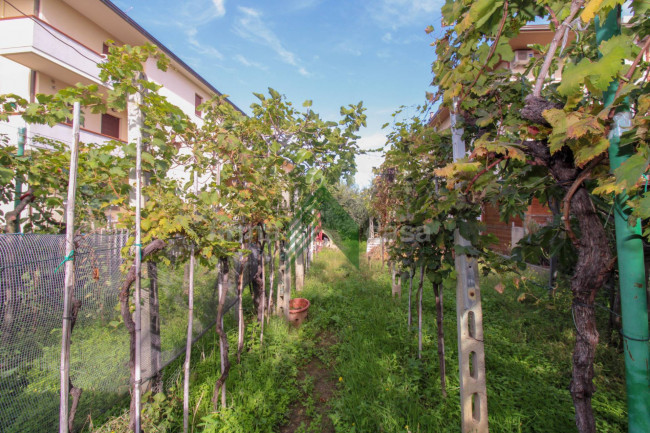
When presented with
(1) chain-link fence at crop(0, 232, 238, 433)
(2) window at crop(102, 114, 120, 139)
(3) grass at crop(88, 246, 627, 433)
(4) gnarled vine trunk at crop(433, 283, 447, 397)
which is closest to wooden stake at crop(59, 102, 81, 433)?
(1) chain-link fence at crop(0, 232, 238, 433)

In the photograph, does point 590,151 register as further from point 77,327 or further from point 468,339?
point 77,327

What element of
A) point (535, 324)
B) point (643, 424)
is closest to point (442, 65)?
point (643, 424)

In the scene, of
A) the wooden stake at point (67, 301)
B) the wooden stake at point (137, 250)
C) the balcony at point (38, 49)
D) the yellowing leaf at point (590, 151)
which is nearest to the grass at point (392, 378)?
the wooden stake at point (137, 250)

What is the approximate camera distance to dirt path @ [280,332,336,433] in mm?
2398

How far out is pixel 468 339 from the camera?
205 centimetres

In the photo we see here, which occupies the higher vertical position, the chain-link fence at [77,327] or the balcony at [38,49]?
the balcony at [38,49]

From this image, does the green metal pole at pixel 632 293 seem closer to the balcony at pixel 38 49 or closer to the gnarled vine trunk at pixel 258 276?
the gnarled vine trunk at pixel 258 276

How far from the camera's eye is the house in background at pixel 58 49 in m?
6.60

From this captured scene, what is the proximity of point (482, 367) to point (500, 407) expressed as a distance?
31.1 inches

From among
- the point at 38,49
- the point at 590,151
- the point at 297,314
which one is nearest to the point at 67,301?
the point at 590,151

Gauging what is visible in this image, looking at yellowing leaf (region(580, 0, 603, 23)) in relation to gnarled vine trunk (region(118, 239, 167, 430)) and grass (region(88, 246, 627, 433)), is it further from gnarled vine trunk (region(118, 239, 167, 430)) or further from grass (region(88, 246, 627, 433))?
gnarled vine trunk (region(118, 239, 167, 430))

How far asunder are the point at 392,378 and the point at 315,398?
83 cm

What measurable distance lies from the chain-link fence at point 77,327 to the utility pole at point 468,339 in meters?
2.23

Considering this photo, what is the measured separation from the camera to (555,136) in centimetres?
116
